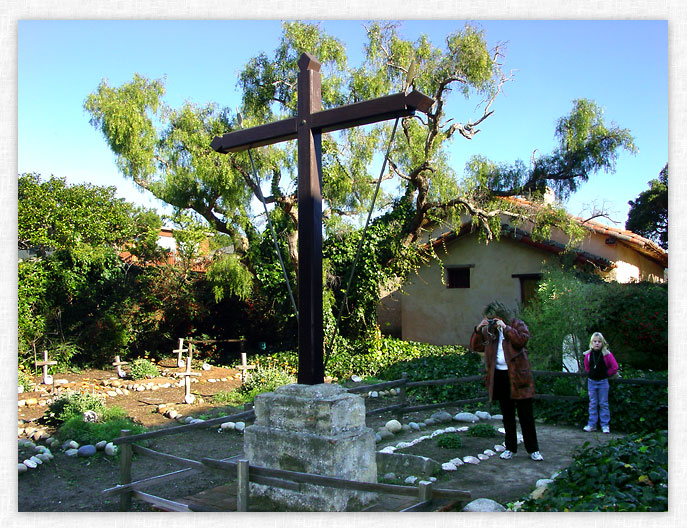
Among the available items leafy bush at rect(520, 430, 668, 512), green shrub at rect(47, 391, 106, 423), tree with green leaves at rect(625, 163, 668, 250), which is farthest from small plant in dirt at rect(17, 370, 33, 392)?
tree with green leaves at rect(625, 163, 668, 250)

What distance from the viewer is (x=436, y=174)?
12.5 m

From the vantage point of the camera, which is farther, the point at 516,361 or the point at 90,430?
the point at 90,430

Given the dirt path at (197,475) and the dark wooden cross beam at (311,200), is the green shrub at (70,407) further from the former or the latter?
the dark wooden cross beam at (311,200)

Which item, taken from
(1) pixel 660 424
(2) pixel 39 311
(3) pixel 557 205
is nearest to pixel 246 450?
(1) pixel 660 424

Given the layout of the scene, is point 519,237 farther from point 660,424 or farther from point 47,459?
point 47,459

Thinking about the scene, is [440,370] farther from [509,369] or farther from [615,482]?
[615,482]

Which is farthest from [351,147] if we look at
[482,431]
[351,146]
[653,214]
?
[653,214]

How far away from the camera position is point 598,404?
750 centimetres

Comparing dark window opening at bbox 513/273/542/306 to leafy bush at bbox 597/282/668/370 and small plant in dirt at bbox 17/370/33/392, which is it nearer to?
leafy bush at bbox 597/282/668/370

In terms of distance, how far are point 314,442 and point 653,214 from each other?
63.1ft

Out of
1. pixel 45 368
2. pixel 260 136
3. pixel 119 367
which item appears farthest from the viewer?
pixel 119 367

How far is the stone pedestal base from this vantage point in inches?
169

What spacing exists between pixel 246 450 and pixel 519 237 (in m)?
10.7

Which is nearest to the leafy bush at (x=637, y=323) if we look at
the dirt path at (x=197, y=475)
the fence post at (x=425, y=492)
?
→ the dirt path at (x=197, y=475)
